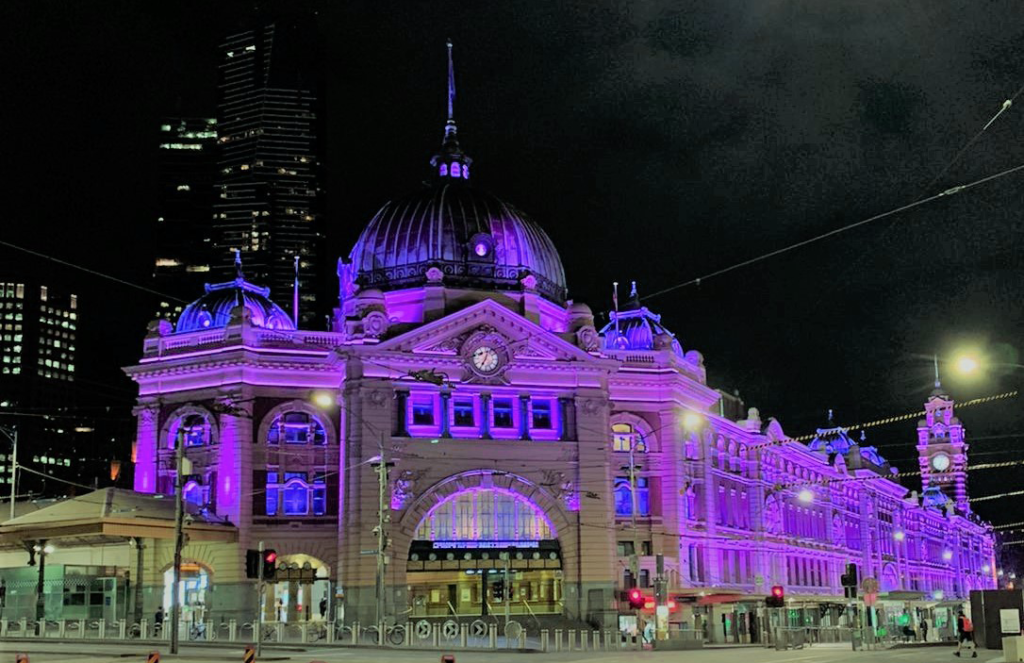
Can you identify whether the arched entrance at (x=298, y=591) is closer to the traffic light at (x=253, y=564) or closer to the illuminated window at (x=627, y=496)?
the illuminated window at (x=627, y=496)

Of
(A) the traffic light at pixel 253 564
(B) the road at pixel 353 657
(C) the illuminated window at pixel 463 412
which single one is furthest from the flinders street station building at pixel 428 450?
(A) the traffic light at pixel 253 564

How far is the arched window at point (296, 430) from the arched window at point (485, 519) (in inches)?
330

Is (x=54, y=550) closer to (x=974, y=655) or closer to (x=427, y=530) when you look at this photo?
(x=427, y=530)

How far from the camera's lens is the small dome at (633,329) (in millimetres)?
94562

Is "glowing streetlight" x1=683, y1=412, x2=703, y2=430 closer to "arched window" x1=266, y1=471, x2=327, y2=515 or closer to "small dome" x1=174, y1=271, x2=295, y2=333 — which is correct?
"arched window" x1=266, y1=471, x2=327, y2=515

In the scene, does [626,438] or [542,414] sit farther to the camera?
[626,438]

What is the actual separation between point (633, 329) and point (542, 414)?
55.4 feet

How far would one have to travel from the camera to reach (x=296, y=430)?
79312 mm

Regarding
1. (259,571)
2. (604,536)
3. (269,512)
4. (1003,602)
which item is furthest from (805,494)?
(259,571)

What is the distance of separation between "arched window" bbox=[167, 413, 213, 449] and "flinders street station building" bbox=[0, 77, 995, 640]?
0.21 metres

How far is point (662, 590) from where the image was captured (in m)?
65.4

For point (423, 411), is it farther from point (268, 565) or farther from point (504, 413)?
point (268, 565)

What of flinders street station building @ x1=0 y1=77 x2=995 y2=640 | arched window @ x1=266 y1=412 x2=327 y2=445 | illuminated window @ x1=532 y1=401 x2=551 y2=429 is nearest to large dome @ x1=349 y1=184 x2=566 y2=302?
flinders street station building @ x1=0 y1=77 x2=995 y2=640

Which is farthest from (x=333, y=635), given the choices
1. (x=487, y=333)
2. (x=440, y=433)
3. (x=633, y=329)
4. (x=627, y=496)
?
(x=633, y=329)
